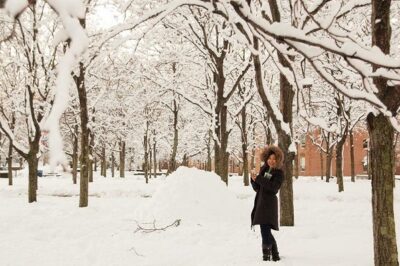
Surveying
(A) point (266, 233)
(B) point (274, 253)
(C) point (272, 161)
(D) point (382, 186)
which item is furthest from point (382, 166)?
(B) point (274, 253)

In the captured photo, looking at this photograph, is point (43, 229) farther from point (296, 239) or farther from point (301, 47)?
point (301, 47)

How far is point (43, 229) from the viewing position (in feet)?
32.1

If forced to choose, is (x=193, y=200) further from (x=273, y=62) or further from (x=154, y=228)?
(x=273, y=62)

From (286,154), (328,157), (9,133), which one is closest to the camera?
(286,154)

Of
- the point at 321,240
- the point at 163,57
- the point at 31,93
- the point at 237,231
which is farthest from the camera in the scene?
the point at 163,57

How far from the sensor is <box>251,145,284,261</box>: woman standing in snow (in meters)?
5.98

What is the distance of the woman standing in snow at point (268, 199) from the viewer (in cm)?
598

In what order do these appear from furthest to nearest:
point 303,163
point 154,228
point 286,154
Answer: point 303,163 → point 286,154 → point 154,228

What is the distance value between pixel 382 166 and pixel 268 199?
5.55 feet

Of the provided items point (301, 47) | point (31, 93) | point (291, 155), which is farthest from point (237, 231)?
point (31, 93)

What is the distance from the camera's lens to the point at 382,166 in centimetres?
483

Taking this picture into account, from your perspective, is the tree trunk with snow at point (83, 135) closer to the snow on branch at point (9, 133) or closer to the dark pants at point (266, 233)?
the snow on branch at point (9, 133)

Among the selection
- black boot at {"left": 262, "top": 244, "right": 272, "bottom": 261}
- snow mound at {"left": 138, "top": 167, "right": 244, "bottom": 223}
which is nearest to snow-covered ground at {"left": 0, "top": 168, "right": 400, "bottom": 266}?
snow mound at {"left": 138, "top": 167, "right": 244, "bottom": 223}

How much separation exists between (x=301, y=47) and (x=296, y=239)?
588 centimetres
